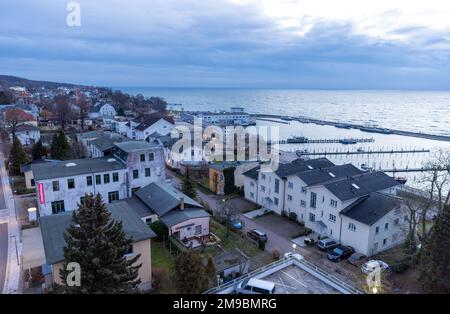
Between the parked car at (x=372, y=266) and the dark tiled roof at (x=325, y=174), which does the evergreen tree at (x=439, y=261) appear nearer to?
the parked car at (x=372, y=266)

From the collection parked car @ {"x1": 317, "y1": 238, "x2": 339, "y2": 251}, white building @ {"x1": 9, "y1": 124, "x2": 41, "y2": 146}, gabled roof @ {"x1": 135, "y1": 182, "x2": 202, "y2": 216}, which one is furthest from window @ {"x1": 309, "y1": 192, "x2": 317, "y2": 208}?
white building @ {"x1": 9, "y1": 124, "x2": 41, "y2": 146}

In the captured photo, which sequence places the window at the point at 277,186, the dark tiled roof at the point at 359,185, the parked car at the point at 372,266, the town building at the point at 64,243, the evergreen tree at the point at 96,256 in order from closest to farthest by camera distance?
the evergreen tree at the point at 96,256 < the town building at the point at 64,243 < the parked car at the point at 372,266 < the dark tiled roof at the point at 359,185 < the window at the point at 277,186

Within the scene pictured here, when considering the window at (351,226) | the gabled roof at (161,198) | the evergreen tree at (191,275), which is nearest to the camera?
the evergreen tree at (191,275)

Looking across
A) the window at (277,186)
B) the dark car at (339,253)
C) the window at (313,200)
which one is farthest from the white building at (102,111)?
the dark car at (339,253)

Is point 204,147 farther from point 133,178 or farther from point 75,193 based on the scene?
point 75,193

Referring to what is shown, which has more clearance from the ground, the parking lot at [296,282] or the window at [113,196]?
the parking lot at [296,282]
